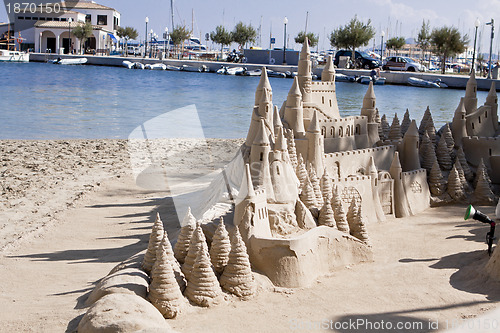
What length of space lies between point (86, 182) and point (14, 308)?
12.0 meters

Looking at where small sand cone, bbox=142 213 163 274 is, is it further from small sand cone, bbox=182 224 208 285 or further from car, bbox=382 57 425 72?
car, bbox=382 57 425 72

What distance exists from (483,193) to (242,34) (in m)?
66.5

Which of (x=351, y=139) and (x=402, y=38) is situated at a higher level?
(x=402, y=38)

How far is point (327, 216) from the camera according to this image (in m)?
14.9

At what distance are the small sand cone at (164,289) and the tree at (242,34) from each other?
76781mm

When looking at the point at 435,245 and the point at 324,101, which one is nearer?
the point at 435,245

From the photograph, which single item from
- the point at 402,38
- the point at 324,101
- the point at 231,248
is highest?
the point at 402,38

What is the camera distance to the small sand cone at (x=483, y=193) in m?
21.8

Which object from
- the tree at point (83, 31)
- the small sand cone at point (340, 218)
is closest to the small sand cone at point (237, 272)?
the small sand cone at point (340, 218)

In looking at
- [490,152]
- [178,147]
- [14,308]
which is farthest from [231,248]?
[178,147]

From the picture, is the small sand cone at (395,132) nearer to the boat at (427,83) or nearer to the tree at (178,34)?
the boat at (427,83)

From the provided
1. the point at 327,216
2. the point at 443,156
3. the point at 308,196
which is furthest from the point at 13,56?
the point at 327,216

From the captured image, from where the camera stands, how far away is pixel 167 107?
52.7 m

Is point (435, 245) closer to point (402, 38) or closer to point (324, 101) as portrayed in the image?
point (324, 101)
